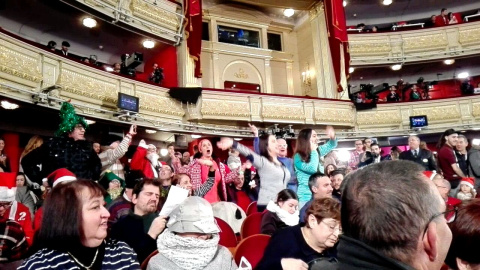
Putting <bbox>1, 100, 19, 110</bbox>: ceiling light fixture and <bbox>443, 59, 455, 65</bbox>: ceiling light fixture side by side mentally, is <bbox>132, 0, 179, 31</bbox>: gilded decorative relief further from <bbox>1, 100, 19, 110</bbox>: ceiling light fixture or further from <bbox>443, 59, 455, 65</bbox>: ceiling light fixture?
<bbox>443, 59, 455, 65</bbox>: ceiling light fixture

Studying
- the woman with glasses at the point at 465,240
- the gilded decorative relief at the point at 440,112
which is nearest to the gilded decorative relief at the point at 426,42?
the gilded decorative relief at the point at 440,112

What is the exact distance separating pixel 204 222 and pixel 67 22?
7.63 metres

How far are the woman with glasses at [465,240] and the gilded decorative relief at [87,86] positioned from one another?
6.37 metres

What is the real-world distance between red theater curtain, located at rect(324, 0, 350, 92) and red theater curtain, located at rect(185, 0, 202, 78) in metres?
3.86

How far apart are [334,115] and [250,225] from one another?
8.07 m

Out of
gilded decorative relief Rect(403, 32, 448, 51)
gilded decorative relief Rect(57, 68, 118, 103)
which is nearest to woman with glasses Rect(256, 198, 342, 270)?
gilded decorative relief Rect(57, 68, 118, 103)

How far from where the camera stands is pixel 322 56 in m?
11.6

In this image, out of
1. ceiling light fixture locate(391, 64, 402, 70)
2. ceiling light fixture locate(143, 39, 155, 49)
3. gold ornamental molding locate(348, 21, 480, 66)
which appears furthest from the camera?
ceiling light fixture locate(391, 64, 402, 70)

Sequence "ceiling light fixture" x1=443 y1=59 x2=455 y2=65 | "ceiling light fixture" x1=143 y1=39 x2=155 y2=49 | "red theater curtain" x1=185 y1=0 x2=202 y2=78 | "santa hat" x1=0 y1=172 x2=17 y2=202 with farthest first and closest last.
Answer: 1. "ceiling light fixture" x1=443 y1=59 x2=455 y2=65
2. "red theater curtain" x1=185 y1=0 x2=202 y2=78
3. "ceiling light fixture" x1=143 y1=39 x2=155 y2=49
4. "santa hat" x1=0 y1=172 x2=17 y2=202

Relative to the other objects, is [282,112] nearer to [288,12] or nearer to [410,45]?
[288,12]

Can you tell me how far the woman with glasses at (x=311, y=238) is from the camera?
1.99 metres

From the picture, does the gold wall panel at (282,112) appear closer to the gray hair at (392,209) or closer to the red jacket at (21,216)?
the red jacket at (21,216)

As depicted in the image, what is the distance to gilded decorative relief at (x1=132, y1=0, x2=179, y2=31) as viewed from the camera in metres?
8.45

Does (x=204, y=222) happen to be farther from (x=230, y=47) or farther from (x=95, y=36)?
(x=230, y=47)
